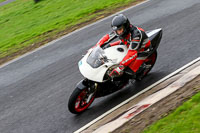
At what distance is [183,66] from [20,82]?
554 centimetres

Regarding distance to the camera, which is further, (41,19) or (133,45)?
(41,19)

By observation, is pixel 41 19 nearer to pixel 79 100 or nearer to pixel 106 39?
pixel 106 39

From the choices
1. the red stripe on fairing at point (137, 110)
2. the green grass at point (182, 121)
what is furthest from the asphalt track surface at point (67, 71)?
the green grass at point (182, 121)

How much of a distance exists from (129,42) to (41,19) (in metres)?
12.3

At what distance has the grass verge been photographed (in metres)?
14.1

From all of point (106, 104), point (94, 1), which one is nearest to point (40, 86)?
point (106, 104)

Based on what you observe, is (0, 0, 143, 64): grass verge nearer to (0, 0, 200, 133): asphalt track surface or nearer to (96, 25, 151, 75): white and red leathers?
(0, 0, 200, 133): asphalt track surface

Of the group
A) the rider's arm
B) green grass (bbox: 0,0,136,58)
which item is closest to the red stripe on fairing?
the rider's arm

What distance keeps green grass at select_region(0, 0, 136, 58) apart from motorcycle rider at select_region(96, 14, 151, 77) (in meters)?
7.87

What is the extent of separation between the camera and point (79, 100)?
682 centimetres

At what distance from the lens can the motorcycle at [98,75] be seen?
21.5ft

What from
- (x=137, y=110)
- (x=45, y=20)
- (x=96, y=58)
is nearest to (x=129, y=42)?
(x=96, y=58)

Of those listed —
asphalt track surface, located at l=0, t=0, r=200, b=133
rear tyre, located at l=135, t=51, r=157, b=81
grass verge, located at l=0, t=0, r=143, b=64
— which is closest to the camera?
asphalt track surface, located at l=0, t=0, r=200, b=133

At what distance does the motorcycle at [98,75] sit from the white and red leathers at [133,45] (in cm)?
12
